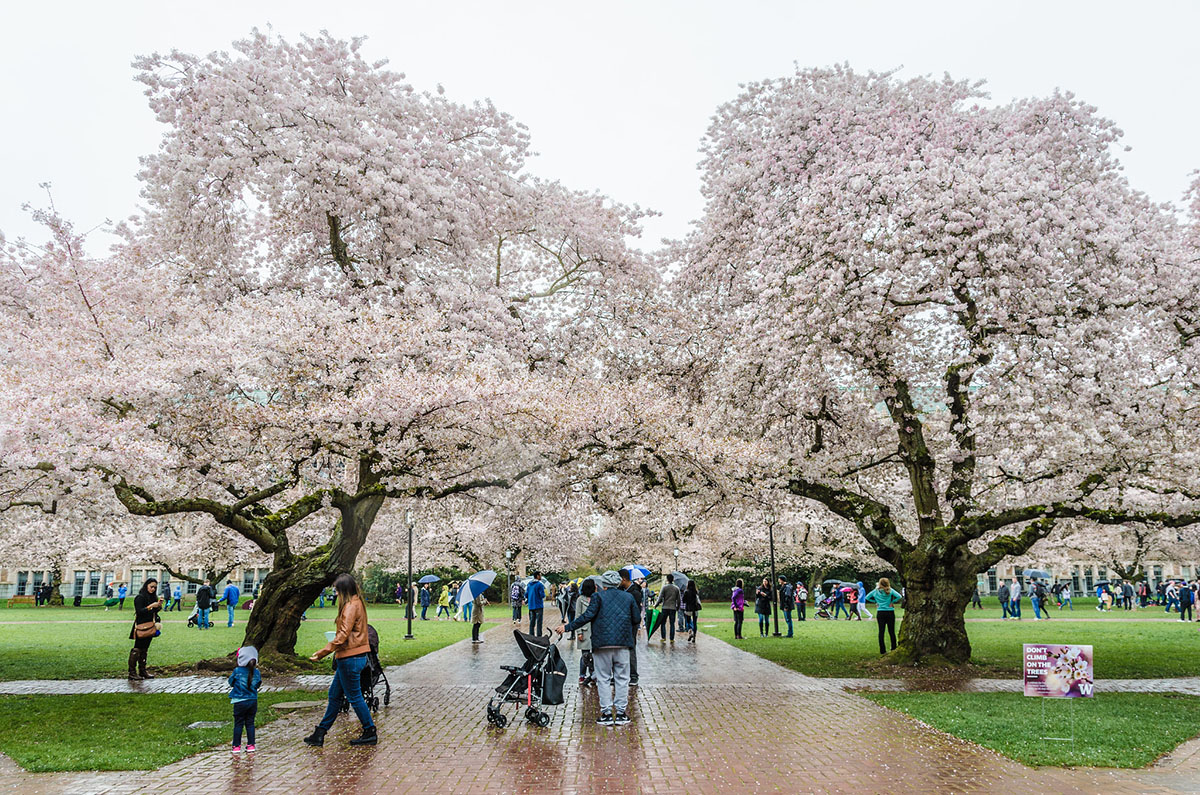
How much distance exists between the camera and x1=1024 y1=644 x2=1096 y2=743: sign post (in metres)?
8.27

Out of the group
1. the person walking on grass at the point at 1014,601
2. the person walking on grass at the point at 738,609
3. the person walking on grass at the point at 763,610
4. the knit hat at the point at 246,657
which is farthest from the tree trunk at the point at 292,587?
the person walking on grass at the point at 1014,601

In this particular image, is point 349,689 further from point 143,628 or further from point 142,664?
point 142,664

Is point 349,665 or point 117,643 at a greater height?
point 349,665

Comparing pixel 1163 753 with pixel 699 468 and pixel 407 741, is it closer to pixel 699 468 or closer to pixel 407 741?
pixel 407 741

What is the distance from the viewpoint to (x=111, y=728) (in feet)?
30.3

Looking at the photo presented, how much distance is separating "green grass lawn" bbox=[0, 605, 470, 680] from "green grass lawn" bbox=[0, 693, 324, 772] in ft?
12.7

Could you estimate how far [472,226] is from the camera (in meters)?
17.2

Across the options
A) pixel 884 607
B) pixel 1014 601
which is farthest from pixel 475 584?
pixel 1014 601

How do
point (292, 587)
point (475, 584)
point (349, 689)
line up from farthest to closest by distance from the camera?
point (292, 587) < point (475, 584) < point (349, 689)

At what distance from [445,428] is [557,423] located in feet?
6.70

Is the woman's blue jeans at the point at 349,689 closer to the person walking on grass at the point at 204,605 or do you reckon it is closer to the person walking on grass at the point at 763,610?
the person walking on grass at the point at 763,610

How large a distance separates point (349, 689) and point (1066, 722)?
8.14 meters

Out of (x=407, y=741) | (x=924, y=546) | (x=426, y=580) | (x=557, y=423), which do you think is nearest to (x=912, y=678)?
(x=924, y=546)

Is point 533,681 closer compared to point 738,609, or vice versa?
point 533,681
